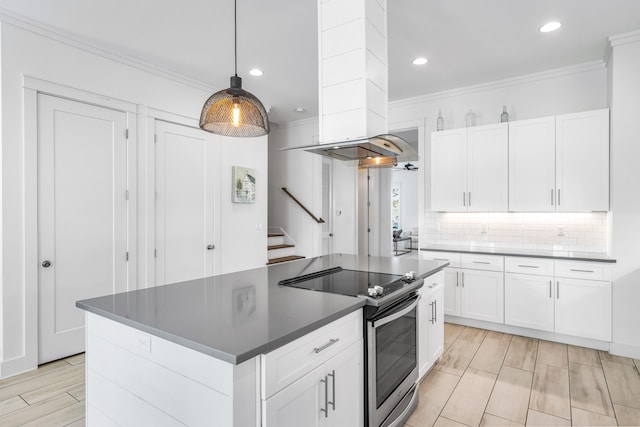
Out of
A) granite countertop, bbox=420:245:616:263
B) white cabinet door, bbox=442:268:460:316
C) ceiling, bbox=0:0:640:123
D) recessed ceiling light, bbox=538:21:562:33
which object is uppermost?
ceiling, bbox=0:0:640:123

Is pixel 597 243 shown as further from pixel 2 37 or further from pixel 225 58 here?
pixel 2 37

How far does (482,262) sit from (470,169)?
44.7 inches

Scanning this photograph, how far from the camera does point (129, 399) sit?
149cm

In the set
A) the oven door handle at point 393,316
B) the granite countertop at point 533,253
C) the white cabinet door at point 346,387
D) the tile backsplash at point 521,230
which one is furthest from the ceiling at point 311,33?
the white cabinet door at point 346,387

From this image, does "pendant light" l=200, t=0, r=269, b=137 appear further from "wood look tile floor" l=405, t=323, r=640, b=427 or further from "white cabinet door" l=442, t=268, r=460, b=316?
"white cabinet door" l=442, t=268, r=460, b=316

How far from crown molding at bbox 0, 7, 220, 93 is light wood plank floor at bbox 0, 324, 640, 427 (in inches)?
115

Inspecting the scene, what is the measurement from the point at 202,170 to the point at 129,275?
1.48 m

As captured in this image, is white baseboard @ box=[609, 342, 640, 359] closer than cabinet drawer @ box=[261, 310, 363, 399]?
No

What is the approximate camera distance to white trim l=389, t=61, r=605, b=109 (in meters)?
3.78

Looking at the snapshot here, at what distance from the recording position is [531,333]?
3.67 metres

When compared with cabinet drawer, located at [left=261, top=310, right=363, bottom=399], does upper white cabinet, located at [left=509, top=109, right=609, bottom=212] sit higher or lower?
higher

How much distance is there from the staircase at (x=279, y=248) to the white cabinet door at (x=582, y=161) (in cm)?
382

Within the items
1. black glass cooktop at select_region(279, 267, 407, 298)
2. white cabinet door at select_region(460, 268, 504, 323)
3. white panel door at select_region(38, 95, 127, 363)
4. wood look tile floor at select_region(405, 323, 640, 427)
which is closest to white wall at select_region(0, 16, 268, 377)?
white panel door at select_region(38, 95, 127, 363)

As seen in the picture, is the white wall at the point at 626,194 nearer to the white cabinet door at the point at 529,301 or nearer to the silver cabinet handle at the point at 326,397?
the white cabinet door at the point at 529,301
